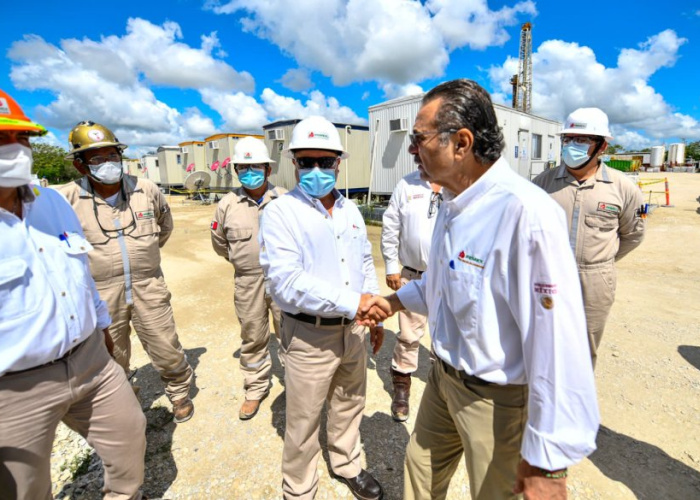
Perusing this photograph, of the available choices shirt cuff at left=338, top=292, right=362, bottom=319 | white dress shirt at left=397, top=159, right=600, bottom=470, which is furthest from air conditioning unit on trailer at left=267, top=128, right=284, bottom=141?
white dress shirt at left=397, top=159, right=600, bottom=470

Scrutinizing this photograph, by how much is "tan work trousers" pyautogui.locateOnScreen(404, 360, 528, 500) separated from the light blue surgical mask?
2381mm

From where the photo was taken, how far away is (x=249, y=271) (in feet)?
11.9

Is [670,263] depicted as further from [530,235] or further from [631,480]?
[530,235]

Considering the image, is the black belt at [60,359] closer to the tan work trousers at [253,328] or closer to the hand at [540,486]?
the tan work trousers at [253,328]

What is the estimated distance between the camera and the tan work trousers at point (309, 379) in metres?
2.28

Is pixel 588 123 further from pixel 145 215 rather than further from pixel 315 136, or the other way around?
pixel 145 215

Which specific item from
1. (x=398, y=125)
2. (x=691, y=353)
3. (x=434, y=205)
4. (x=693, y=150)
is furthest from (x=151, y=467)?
(x=693, y=150)

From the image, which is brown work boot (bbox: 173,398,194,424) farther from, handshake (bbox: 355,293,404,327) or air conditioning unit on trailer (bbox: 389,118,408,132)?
air conditioning unit on trailer (bbox: 389,118,408,132)

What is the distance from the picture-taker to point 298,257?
2191 millimetres

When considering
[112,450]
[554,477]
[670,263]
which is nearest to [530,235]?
[554,477]

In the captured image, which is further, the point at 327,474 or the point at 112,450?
the point at 327,474

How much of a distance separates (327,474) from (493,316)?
2.16 metres

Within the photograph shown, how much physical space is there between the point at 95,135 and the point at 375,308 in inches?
102

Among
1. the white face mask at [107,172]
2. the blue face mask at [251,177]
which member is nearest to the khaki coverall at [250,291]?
the blue face mask at [251,177]
